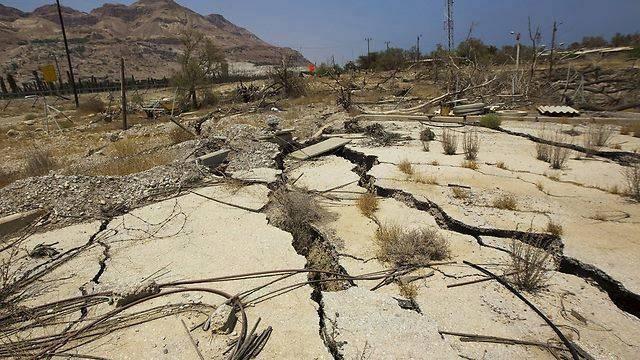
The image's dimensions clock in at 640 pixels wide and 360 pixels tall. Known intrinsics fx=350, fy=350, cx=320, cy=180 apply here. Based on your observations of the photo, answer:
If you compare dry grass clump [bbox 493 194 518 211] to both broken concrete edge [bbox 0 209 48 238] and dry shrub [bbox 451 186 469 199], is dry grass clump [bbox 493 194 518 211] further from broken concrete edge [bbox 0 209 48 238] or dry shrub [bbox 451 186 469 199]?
broken concrete edge [bbox 0 209 48 238]

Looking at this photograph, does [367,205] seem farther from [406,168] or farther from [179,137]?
[179,137]

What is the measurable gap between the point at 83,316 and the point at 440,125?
960 cm

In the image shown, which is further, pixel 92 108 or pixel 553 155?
pixel 92 108

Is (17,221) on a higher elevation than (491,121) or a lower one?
lower

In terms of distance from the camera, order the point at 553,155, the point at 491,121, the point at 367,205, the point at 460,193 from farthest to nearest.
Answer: the point at 491,121
the point at 553,155
the point at 460,193
the point at 367,205

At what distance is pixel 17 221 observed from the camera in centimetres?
492

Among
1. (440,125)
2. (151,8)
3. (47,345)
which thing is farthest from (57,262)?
(151,8)

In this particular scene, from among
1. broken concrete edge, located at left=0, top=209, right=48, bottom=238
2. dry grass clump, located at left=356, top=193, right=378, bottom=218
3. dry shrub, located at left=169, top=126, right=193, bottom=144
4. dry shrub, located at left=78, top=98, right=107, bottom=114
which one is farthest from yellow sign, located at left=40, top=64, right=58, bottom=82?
dry grass clump, located at left=356, top=193, right=378, bottom=218

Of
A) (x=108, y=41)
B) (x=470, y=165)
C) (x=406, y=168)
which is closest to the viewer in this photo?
(x=406, y=168)

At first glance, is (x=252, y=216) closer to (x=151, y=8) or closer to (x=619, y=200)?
(x=619, y=200)

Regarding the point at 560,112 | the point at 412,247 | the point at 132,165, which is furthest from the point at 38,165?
the point at 560,112

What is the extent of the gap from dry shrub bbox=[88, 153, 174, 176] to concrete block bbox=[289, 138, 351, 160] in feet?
8.98

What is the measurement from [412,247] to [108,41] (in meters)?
83.4

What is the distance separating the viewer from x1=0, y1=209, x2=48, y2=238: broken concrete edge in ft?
15.7
